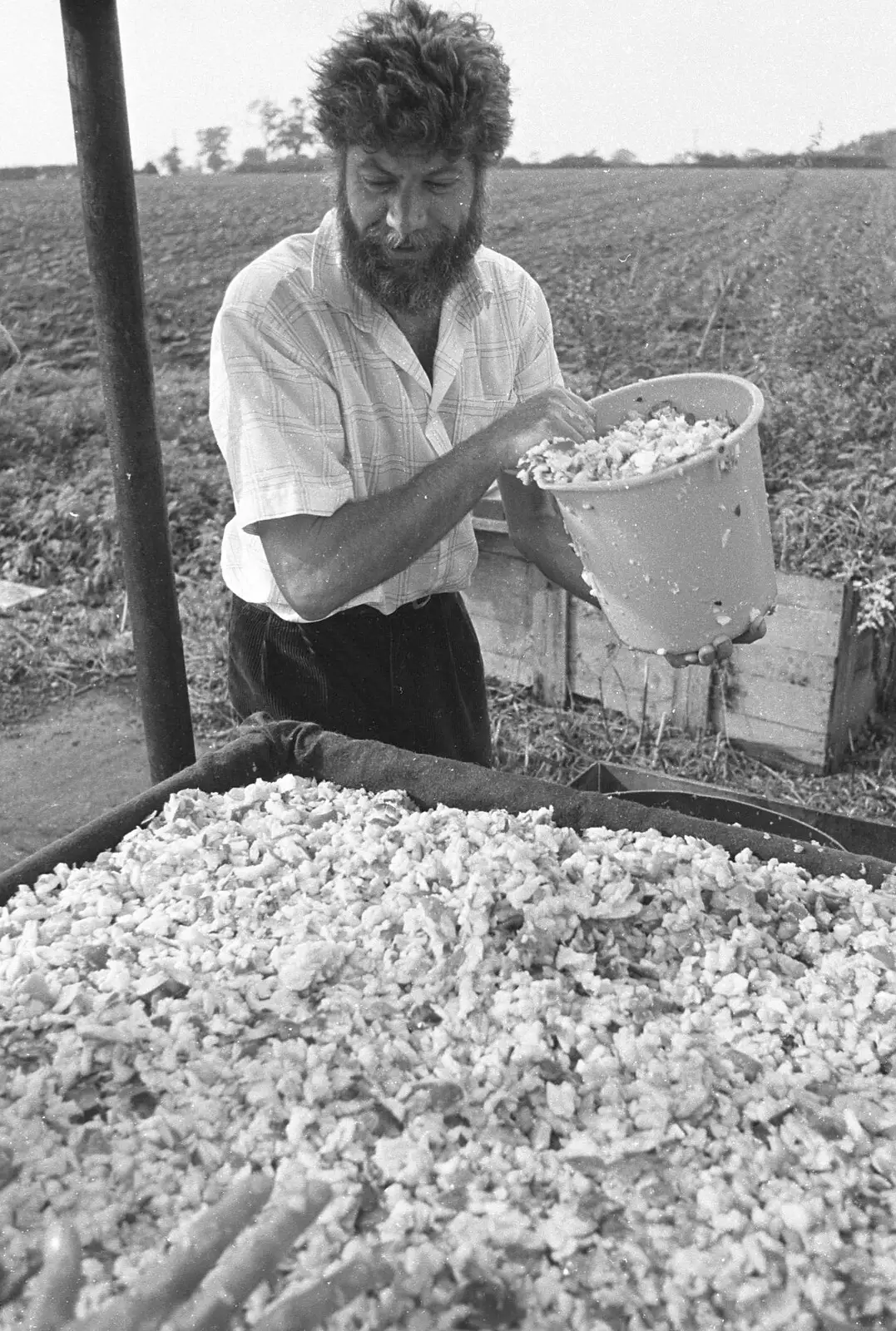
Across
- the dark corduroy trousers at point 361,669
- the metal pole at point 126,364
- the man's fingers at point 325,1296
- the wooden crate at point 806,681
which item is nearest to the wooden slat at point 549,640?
the wooden crate at point 806,681

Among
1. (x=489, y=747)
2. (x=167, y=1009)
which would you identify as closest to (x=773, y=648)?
(x=489, y=747)

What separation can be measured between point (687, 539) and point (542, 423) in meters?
0.31

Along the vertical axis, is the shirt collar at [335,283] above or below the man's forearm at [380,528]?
above

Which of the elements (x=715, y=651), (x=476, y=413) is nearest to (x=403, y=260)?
(x=476, y=413)

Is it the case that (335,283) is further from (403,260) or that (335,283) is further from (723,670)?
(723,670)

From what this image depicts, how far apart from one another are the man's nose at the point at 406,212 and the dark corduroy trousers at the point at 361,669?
67 cm

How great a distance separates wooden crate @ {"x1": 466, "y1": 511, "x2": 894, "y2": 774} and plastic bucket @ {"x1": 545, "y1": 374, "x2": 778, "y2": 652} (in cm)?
159

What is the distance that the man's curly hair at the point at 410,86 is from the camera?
1797mm

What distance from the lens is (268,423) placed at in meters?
1.84

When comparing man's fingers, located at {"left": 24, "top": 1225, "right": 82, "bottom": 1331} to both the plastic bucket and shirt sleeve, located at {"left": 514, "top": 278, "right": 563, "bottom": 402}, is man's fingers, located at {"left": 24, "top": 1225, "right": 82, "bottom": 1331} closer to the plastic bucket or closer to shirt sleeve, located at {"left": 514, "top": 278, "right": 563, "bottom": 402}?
the plastic bucket

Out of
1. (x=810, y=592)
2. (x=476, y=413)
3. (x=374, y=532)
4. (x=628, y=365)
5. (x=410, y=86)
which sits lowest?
(x=810, y=592)

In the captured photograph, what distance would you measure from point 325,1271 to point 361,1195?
0.28ft

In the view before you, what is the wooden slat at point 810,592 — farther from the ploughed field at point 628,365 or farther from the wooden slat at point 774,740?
the wooden slat at point 774,740

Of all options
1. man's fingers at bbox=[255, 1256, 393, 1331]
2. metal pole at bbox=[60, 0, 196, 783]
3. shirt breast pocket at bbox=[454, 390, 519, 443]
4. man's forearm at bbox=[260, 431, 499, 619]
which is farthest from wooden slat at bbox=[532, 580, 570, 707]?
man's fingers at bbox=[255, 1256, 393, 1331]
